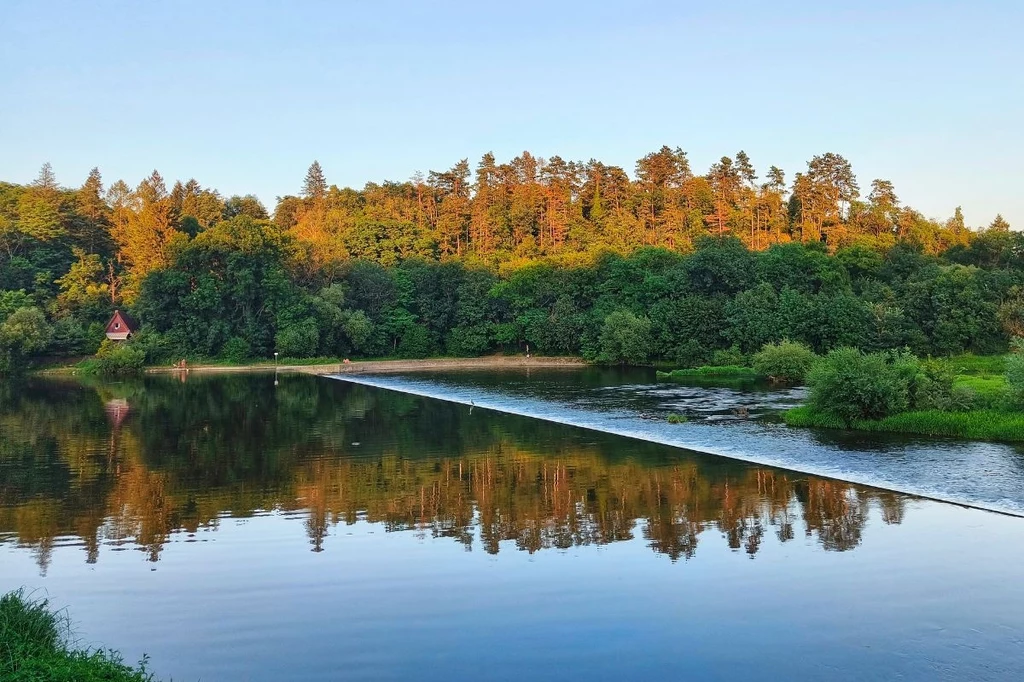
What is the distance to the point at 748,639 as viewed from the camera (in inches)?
444

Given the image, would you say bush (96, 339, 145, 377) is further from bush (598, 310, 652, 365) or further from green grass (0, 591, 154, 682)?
green grass (0, 591, 154, 682)

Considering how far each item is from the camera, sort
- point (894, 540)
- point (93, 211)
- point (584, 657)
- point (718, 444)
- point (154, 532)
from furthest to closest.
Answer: point (93, 211) < point (718, 444) < point (154, 532) < point (894, 540) < point (584, 657)

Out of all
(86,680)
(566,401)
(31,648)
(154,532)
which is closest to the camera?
(86,680)

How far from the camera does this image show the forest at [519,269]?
2724 inches

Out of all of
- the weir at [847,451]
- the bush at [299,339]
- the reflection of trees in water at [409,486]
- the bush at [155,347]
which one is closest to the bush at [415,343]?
the bush at [299,339]

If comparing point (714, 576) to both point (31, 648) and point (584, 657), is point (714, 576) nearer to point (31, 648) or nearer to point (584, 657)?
point (584, 657)

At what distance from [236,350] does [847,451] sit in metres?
67.6

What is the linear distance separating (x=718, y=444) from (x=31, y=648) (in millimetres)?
22855

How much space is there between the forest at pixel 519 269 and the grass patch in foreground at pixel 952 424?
3189 centimetres

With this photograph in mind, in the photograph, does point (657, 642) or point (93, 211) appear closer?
point (657, 642)

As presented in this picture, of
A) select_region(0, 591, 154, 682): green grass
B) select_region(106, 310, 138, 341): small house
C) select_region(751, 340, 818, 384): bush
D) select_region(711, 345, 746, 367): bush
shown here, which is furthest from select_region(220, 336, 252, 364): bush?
select_region(0, 591, 154, 682): green grass

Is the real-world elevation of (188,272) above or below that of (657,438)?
above

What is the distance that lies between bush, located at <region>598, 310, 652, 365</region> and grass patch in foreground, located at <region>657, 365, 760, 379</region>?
12.3m

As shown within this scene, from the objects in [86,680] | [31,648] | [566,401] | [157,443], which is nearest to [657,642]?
[86,680]
